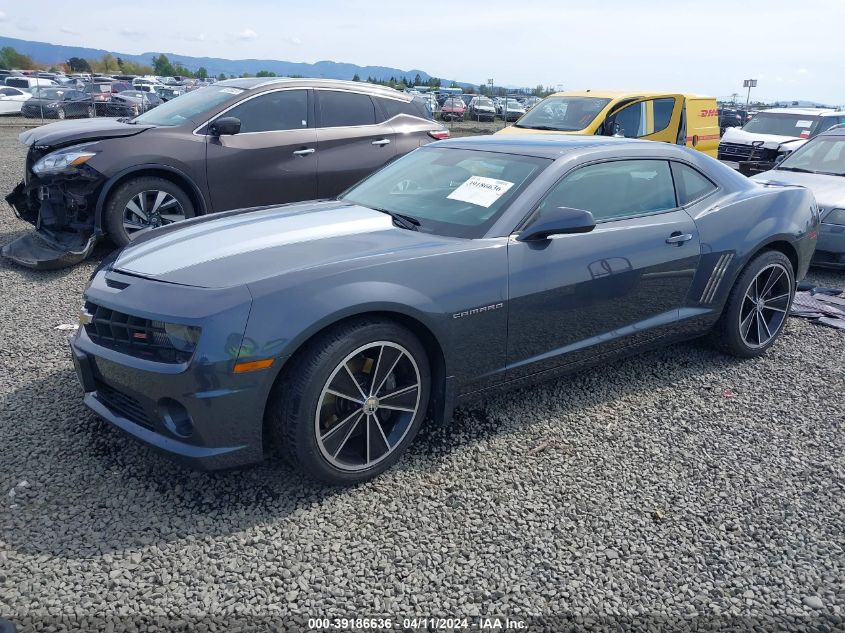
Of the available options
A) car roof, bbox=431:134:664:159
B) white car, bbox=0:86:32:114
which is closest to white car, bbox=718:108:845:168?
car roof, bbox=431:134:664:159

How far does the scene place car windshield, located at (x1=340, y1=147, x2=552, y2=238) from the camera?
3360 mm

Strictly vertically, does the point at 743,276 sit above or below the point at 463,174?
below

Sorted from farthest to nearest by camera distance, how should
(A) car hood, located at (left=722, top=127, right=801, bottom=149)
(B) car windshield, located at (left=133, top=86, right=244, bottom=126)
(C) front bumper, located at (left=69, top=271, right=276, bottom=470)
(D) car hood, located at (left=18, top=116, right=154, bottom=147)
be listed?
(A) car hood, located at (left=722, top=127, right=801, bottom=149)
(B) car windshield, located at (left=133, top=86, right=244, bottom=126)
(D) car hood, located at (left=18, top=116, right=154, bottom=147)
(C) front bumper, located at (left=69, top=271, right=276, bottom=470)

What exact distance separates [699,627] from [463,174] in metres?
2.48

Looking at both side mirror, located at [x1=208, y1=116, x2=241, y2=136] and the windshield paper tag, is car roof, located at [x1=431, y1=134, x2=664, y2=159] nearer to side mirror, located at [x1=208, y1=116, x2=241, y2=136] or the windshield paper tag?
the windshield paper tag

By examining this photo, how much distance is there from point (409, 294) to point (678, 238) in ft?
6.20

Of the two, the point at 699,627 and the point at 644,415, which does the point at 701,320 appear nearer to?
the point at 644,415

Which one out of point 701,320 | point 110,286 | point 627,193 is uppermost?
point 627,193

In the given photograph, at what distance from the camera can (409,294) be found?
9.46ft

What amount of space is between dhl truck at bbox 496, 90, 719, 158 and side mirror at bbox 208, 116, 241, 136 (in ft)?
15.5

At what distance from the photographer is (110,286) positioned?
2965 millimetres

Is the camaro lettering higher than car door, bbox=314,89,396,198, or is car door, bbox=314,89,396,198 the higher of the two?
car door, bbox=314,89,396,198

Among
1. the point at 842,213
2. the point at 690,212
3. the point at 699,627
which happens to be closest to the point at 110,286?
the point at 699,627

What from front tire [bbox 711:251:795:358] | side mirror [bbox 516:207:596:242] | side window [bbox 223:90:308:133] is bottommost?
front tire [bbox 711:251:795:358]
